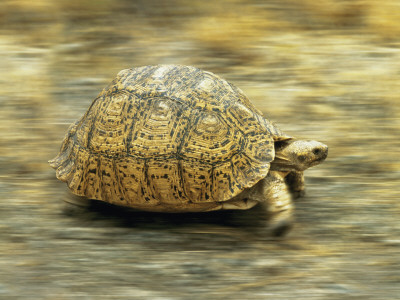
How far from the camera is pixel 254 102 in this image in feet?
23.4

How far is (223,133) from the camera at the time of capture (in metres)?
4.86

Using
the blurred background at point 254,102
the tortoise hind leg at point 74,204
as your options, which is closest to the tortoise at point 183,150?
the tortoise hind leg at point 74,204

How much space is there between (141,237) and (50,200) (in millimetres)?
1138

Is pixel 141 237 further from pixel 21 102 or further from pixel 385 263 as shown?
pixel 21 102

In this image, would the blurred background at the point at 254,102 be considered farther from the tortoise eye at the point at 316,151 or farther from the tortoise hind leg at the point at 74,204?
the tortoise eye at the point at 316,151

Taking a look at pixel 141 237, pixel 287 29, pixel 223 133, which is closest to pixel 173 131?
pixel 223 133

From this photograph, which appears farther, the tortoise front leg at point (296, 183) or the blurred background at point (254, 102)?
the tortoise front leg at point (296, 183)

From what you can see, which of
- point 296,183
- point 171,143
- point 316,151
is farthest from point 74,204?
point 316,151

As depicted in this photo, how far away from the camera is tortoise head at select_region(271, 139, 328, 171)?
5051mm

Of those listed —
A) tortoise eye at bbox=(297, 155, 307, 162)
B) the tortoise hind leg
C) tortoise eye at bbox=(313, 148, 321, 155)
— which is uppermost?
tortoise eye at bbox=(313, 148, 321, 155)

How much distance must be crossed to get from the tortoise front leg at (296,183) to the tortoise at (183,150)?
186 millimetres

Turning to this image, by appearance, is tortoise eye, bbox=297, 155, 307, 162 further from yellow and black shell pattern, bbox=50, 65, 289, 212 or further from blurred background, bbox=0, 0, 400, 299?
blurred background, bbox=0, 0, 400, 299

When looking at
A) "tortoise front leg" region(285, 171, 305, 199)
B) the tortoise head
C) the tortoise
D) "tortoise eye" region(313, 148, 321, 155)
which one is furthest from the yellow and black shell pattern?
"tortoise front leg" region(285, 171, 305, 199)

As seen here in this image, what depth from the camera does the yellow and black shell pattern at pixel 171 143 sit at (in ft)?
15.7
